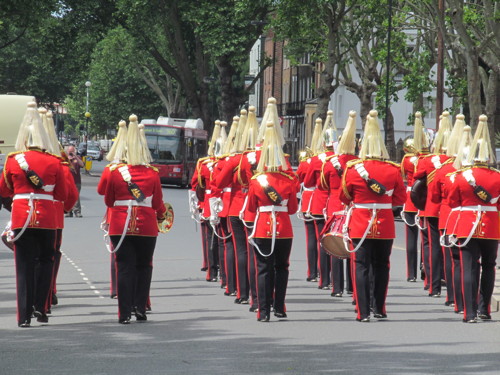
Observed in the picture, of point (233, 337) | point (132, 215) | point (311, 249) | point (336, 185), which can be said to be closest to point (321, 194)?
point (311, 249)

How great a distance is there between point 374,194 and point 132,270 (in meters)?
2.38

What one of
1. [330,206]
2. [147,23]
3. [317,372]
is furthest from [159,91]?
[317,372]

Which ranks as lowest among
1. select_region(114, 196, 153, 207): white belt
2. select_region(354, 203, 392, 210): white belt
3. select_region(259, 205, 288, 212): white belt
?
select_region(259, 205, 288, 212): white belt

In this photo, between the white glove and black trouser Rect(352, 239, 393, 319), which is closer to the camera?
black trouser Rect(352, 239, 393, 319)

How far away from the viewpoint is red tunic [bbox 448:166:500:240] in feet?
41.1

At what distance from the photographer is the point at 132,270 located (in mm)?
12117

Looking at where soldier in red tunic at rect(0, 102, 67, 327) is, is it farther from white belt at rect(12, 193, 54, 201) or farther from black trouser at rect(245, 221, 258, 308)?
black trouser at rect(245, 221, 258, 308)

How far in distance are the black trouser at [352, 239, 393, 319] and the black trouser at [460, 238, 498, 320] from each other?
75 cm

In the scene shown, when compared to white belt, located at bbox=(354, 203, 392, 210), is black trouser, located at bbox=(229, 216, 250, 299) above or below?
below

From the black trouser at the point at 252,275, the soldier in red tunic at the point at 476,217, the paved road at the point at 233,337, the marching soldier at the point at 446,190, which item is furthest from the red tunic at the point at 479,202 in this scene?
the black trouser at the point at 252,275

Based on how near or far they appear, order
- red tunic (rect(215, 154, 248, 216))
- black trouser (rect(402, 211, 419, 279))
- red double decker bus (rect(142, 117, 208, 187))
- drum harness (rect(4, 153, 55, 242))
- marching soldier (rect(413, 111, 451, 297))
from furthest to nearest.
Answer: red double decker bus (rect(142, 117, 208, 187))
black trouser (rect(402, 211, 419, 279))
marching soldier (rect(413, 111, 451, 297))
red tunic (rect(215, 154, 248, 216))
drum harness (rect(4, 153, 55, 242))

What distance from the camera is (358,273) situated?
41.0 feet

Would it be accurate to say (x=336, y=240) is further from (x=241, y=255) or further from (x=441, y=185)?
(x=241, y=255)

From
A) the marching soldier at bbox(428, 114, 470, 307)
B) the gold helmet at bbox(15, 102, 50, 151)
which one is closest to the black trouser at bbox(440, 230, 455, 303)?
the marching soldier at bbox(428, 114, 470, 307)
